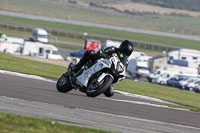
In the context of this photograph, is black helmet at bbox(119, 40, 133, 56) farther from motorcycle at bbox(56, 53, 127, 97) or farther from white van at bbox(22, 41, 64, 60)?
white van at bbox(22, 41, 64, 60)

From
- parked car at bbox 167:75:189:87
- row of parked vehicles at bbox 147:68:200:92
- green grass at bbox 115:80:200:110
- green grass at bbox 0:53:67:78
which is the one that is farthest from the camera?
parked car at bbox 167:75:189:87

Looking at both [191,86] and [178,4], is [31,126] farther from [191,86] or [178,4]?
[178,4]

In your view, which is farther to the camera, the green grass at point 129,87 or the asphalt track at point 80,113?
the green grass at point 129,87

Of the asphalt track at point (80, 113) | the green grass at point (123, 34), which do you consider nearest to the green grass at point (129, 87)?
the asphalt track at point (80, 113)

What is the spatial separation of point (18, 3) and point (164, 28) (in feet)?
131

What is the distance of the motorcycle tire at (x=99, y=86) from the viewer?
12.9 metres

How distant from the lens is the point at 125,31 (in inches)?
4658

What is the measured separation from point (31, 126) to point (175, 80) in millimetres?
47425

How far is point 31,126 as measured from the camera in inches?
321

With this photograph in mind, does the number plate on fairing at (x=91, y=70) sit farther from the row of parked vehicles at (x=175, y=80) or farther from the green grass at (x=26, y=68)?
the row of parked vehicles at (x=175, y=80)

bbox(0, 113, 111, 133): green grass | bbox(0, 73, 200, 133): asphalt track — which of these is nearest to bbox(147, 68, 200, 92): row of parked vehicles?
bbox(0, 73, 200, 133): asphalt track

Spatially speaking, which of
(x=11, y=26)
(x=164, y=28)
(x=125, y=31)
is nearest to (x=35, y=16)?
(x=125, y=31)

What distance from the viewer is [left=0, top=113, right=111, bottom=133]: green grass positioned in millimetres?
7801

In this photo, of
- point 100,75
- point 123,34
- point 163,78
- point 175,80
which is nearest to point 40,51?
point 163,78
